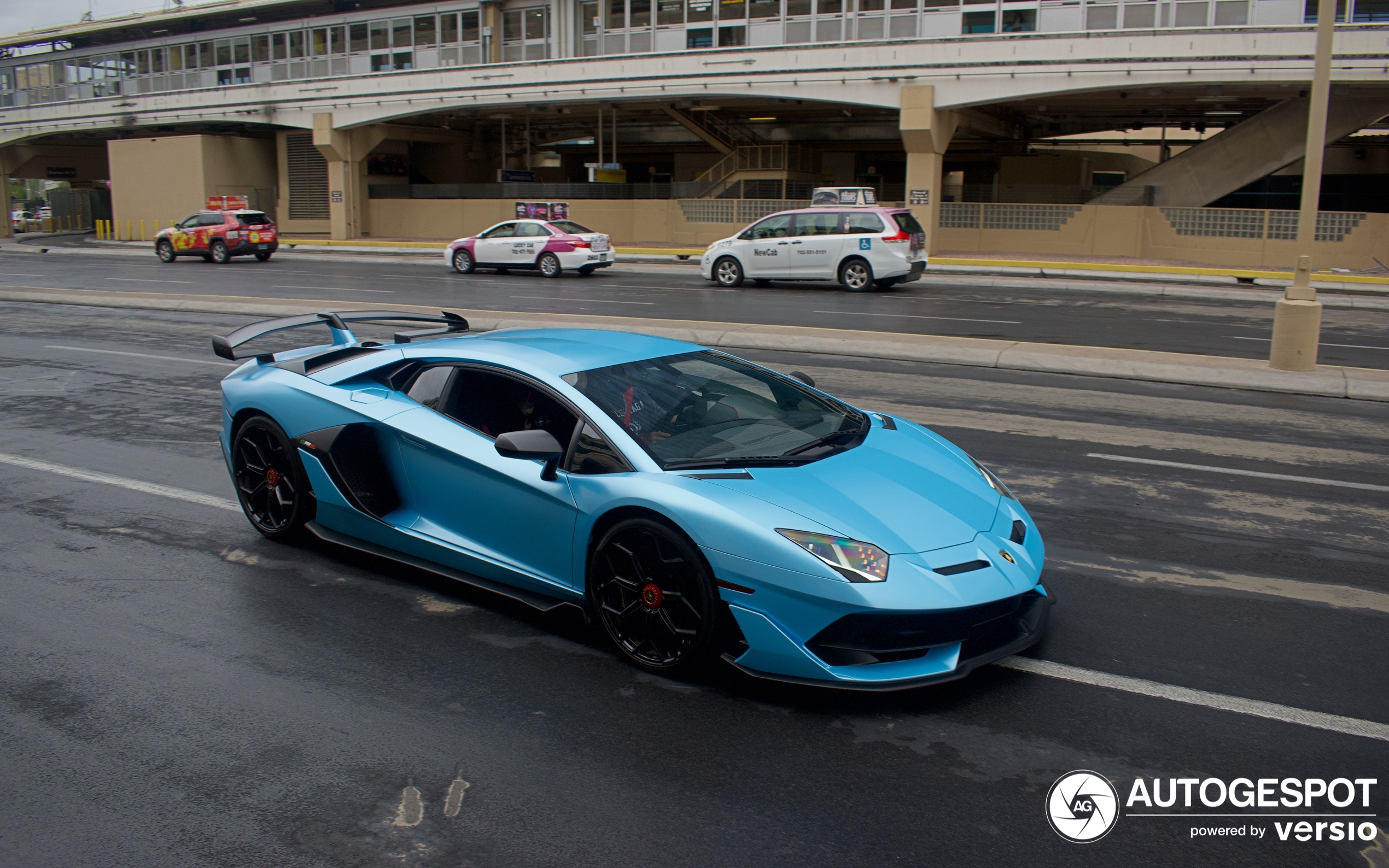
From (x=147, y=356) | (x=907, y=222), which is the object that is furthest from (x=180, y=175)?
(x=147, y=356)

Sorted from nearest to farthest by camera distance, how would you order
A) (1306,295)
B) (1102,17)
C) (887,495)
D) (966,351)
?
(887,495), (1306,295), (966,351), (1102,17)

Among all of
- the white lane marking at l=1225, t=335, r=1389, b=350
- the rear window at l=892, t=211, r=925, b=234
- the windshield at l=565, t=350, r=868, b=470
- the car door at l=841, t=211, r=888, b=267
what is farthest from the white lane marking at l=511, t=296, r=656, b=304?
the windshield at l=565, t=350, r=868, b=470

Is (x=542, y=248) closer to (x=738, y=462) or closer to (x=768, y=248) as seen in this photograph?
(x=768, y=248)

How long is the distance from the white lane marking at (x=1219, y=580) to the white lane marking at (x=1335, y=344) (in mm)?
10501

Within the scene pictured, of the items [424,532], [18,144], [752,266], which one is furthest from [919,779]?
[18,144]

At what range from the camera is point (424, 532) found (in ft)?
16.6

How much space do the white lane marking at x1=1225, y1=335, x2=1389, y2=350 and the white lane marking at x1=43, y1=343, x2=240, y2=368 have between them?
1380 cm

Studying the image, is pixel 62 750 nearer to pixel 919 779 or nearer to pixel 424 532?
pixel 424 532

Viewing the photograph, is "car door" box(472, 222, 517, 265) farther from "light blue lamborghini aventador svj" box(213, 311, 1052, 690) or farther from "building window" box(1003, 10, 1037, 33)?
"light blue lamborghini aventador svj" box(213, 311, 1052, 690)

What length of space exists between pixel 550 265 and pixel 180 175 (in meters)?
29.3

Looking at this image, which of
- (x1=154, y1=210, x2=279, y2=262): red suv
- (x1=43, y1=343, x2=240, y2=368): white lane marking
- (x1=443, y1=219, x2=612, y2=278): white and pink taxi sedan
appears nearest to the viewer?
(x1=43, y1=343, x2=240, y2=368): white lane marking

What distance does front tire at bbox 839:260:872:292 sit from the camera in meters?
22.3

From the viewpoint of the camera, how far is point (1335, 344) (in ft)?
49.4

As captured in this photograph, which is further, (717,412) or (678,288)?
(678,288)
